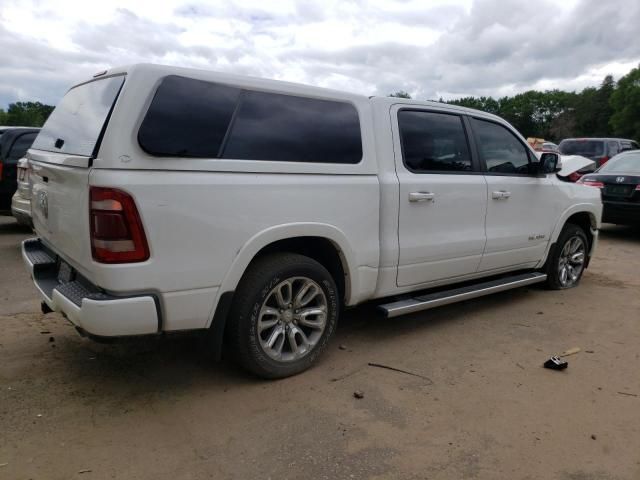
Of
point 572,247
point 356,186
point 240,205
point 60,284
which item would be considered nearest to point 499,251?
point 572,247

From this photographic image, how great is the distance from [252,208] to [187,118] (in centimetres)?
61

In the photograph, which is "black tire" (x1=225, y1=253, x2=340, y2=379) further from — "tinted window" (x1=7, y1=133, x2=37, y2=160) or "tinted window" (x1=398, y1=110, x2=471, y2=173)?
"tinted window" (x1=7, y1=133, x2=37, y2=160)

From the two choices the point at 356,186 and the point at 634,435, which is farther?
the point at 356,186

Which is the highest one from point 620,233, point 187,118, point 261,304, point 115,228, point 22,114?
point 22,114

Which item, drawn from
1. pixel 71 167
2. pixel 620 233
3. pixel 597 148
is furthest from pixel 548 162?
pixel 597 148

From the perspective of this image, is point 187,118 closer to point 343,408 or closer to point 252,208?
point 252,208

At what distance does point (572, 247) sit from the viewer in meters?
5.67

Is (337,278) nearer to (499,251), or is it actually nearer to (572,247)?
(499,251)

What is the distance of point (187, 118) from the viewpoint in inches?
110

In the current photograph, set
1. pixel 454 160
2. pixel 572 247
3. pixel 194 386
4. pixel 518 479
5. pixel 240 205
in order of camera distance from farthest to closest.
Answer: pixel 572 247, pixel 454 160, pixel 194 386, pixel 240 205, pixel 518 479

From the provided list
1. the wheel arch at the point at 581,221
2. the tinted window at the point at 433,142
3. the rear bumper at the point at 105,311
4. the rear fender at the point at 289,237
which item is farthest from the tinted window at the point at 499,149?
the rear bumper at the point at 105,311

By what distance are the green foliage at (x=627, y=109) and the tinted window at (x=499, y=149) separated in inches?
2527

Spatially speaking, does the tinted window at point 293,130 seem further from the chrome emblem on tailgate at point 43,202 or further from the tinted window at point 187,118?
the chrome emblem on tailgate at point 43,202

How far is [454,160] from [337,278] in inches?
58.7
